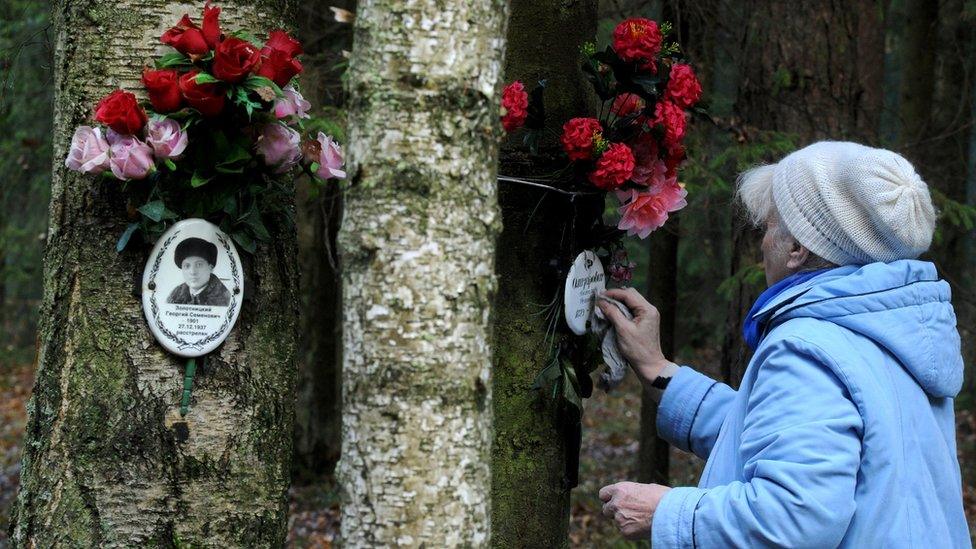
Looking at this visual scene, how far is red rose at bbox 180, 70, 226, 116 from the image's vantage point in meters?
2.18

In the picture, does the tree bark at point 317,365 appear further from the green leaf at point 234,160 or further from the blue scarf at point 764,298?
the blue scarf at point 764,298

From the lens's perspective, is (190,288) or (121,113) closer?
(121,113)

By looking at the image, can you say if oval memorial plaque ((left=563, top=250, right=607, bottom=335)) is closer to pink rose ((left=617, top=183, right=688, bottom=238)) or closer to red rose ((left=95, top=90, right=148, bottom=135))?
pink rose ((left=617, top=183, right=688, bottom=238))

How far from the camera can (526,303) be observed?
8.96ft

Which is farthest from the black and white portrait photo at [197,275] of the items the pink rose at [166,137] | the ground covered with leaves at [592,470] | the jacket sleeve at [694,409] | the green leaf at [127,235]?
the ground covered with leaves at [592,470]

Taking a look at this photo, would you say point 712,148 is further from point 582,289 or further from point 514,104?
point 514,104

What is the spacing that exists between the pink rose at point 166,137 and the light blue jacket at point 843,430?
1.39 m

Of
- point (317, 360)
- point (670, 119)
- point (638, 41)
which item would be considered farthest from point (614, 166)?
point (317, 360)

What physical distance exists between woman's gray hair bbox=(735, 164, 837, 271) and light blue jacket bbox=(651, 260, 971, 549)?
0.08 meters

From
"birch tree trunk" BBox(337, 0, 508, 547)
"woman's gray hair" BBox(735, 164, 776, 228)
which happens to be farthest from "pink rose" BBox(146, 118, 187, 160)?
"woman's gray hair" BBox(735, 164, 776, 228)

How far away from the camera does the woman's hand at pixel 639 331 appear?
278cm

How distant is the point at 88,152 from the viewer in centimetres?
221

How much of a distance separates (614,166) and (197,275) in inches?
44.5

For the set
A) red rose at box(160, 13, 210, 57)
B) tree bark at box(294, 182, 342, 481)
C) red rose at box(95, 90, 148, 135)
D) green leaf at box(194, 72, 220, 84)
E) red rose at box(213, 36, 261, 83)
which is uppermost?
red rose at box(160, 13, 210, 57)
